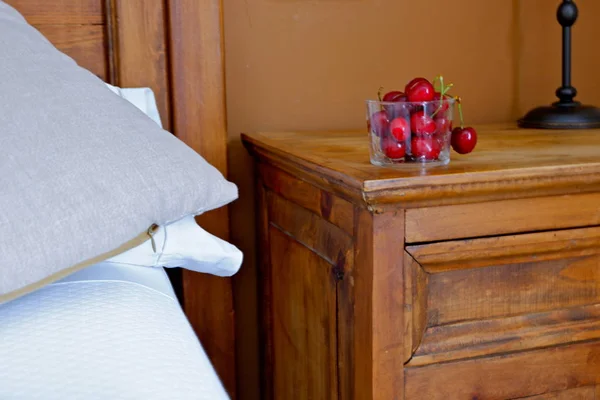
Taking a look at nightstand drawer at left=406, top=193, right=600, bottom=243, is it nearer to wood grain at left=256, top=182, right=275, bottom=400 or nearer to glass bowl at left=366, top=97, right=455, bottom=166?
glass bowl at left=366, top=97, right=455, bottom=166

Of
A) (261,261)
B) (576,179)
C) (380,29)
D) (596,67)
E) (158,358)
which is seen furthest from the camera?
(596,67)

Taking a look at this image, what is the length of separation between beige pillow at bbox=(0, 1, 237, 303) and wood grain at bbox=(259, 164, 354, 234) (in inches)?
5.4

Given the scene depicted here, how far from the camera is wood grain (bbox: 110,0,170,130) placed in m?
1.10

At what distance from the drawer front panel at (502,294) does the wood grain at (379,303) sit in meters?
0.02

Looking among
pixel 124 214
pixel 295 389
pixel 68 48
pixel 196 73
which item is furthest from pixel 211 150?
pixel 124 214

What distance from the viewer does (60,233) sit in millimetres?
596

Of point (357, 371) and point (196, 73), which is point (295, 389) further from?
point (196, 73)

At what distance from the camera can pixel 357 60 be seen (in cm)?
133

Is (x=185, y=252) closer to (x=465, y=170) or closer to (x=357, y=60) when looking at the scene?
(x=465, y=170)

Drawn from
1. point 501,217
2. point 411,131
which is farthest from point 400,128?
point 501,217

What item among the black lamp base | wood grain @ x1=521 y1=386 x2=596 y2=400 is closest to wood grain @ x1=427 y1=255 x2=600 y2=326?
wood grain @ x1=521 y1=386 x2=596 y2=400

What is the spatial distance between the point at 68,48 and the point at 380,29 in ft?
1.86

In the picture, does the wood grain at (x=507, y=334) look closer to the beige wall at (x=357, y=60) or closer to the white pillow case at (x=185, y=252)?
the white pillow case at (x=185, y=252)

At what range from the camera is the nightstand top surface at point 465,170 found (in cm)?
73
